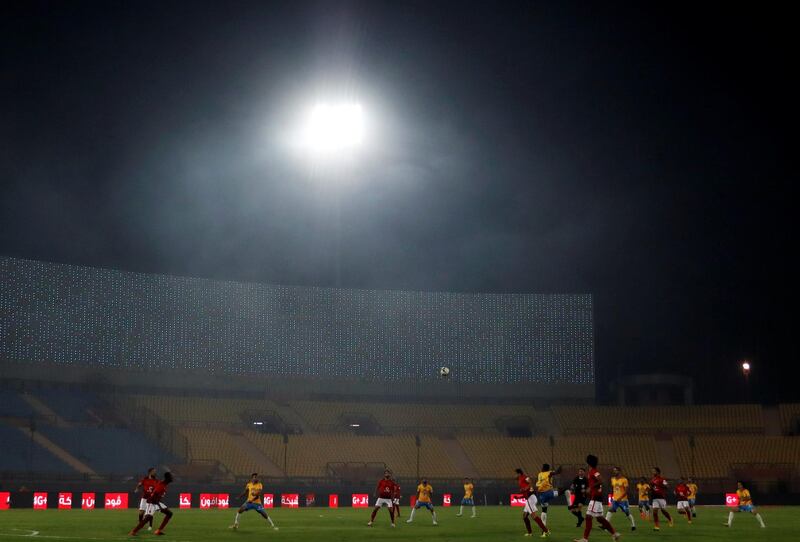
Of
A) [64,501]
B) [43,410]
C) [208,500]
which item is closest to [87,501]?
[64,501]

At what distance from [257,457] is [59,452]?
619 inches

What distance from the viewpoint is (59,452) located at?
230 ft

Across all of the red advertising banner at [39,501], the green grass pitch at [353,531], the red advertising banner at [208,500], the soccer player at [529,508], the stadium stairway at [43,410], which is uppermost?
the stadium stairway at [43,410]

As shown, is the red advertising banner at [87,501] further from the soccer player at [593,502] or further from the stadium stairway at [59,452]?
the soccer player at [593,502]

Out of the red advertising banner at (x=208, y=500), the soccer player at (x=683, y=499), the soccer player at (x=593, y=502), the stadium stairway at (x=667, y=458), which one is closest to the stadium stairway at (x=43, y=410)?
the red advertising banner at (x=208, y=500)

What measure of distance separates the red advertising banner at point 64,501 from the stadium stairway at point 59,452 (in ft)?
40.5

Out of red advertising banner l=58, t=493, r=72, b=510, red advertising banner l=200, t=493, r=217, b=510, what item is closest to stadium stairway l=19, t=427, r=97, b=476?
red advertising banner l=58, t=493, r=72, b=510

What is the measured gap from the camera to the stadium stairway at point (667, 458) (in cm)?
7962

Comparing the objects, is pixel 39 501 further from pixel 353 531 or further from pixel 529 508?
pixel 529 508

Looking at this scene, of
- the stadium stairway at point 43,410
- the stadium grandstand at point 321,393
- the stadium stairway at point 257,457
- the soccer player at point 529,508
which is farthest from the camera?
the stadium stairway at point 257,457

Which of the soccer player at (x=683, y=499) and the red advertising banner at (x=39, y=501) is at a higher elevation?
the soccer player at (x=683, y=499)

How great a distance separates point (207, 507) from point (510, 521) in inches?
1083

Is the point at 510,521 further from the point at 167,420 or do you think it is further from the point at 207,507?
the point at 167,420

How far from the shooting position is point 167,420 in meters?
78.9
